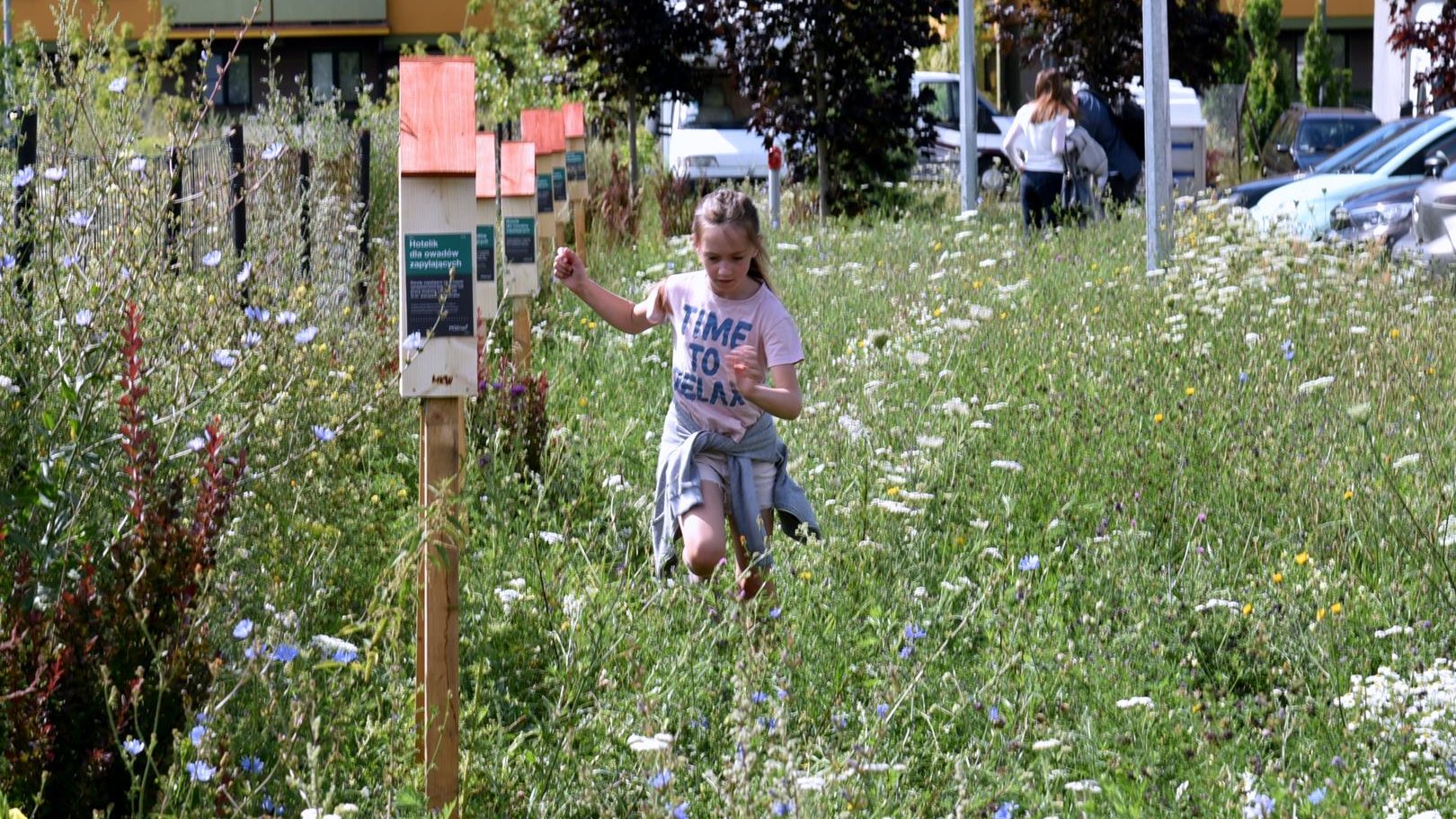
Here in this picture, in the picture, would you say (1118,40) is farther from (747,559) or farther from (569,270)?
(569,270)

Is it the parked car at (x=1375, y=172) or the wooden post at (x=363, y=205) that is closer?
the wooden post at (x=363, y=205)

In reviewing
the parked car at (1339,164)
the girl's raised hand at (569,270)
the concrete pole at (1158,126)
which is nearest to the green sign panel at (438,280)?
the girl's raised hand at (569,270)

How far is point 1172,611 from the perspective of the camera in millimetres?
4672

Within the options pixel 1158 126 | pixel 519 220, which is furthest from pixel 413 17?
pixel 519 220

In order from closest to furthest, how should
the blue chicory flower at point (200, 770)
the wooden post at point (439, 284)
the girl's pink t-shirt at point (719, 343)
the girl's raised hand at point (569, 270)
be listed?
the blue chicory flower at point (200, 770) < the wooden post at point (439, 284) < the girl's raised hand at point (569, 270) < the girl's pink t-shirt at point (719, 343)

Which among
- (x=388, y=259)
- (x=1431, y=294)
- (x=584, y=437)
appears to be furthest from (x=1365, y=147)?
(x=584, y=437)

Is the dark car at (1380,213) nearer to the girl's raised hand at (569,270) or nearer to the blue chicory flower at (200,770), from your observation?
the girl's raised hand at (569,270)

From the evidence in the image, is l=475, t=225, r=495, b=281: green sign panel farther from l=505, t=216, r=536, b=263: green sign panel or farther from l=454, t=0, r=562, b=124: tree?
l=454, t=0, r=562, b=124: tree

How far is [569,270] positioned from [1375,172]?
11704 millimetres

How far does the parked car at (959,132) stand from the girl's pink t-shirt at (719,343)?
1559cm

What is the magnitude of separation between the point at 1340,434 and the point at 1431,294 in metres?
3.08

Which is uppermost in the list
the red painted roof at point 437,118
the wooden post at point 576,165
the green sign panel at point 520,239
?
the wooden post at point 576,165

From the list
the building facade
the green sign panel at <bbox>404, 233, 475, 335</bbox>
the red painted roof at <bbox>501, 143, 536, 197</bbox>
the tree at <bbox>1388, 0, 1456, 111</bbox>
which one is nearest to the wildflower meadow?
the green sign panel at <bbox>404, 233, 475, 335</bbox>

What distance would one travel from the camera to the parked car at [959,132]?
70.8ft
